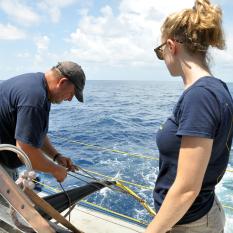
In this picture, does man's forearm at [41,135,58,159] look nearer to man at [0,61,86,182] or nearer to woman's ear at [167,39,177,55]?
man at [0,61,86,182]

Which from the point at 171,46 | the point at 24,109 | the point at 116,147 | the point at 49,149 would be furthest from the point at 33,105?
the point at 116,147

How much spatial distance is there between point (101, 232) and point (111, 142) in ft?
27.6

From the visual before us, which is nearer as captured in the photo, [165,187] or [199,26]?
[199,26]

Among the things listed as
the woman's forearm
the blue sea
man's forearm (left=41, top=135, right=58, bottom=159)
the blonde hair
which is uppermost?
the blonde hair

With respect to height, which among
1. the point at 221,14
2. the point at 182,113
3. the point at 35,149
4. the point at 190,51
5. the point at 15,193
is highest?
the point at 221,14

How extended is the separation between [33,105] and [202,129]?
1.38 m

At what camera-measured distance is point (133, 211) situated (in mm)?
5934

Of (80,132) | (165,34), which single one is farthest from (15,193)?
(80,132)

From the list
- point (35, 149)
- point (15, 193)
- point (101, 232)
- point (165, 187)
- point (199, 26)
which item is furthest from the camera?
point (101, 232)

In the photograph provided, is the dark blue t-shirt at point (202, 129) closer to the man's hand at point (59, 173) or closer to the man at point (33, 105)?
the man at point (33, 105)

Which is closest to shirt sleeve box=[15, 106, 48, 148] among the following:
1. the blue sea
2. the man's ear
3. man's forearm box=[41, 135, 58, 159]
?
the man's ear

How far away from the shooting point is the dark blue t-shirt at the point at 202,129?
1.21 metres

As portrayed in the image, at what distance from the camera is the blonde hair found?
1.31 m

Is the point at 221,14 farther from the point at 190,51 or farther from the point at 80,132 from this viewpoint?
the point at 80,132
